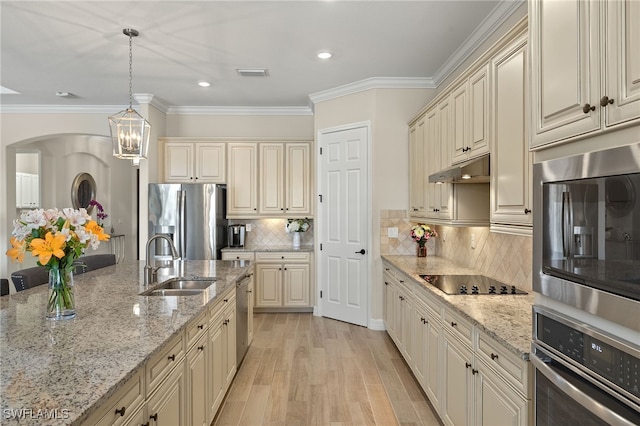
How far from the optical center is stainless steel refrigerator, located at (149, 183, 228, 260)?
5.14m

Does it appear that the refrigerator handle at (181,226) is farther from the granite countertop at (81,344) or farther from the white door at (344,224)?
the granite countertop at (81,344)

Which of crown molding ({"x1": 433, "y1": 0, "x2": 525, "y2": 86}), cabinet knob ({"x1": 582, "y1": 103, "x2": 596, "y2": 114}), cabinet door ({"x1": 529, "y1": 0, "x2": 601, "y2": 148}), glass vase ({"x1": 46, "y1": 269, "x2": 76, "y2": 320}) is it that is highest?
crown molding ({"x1": 433, "y1": 0, "x2": 525, "y2": 86})

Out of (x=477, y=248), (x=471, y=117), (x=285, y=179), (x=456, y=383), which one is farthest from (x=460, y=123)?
(x=285, y=179)

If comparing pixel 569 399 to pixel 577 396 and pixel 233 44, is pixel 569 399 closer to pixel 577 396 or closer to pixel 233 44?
pixel 577 396

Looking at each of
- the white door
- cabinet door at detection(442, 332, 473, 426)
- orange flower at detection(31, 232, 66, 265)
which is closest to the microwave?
cabinet door at detection(442, 332, 473, 426)

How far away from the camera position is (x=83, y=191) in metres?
7.51

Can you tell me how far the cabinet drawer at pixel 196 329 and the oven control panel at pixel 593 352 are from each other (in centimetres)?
160

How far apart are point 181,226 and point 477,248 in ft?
12.1

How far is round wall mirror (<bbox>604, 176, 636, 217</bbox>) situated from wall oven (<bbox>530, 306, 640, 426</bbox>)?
0.33 meters

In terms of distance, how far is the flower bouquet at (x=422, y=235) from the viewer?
13.7ft

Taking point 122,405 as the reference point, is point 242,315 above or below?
below

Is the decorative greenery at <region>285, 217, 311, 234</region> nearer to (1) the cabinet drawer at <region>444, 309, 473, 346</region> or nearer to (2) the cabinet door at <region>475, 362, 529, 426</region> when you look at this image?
(1) the cabinet drawer at <region>444, 309, 473, 346</region>

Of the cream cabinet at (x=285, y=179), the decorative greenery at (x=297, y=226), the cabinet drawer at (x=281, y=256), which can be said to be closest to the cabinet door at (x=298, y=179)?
the cream cabinet at (x=285, y=179)

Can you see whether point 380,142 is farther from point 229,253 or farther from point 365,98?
point 229,253
